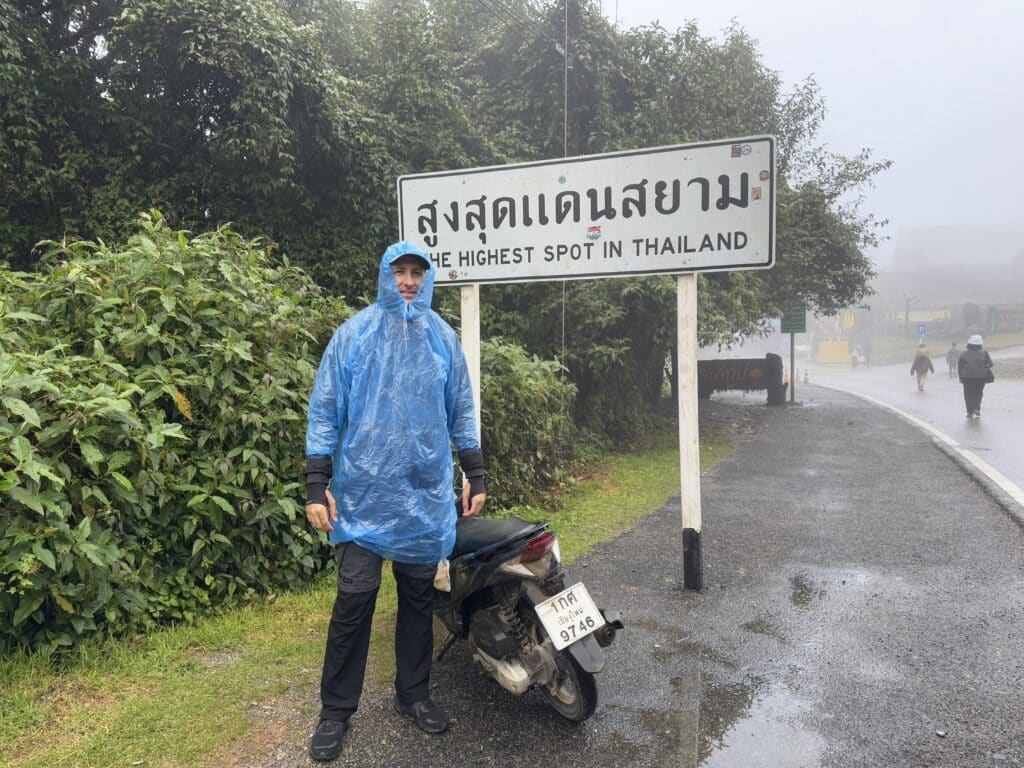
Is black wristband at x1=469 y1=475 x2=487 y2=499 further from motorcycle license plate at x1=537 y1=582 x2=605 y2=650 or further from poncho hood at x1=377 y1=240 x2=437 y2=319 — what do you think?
poncho hood at x1=377 y1=240 x2=437 y2=319

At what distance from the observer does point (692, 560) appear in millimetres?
4500

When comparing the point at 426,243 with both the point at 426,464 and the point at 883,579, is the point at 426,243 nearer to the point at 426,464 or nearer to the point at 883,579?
the point at 426,464

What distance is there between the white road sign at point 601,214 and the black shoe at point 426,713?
2.54 meters

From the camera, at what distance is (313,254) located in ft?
30.5

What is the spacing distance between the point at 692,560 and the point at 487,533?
1.92 m

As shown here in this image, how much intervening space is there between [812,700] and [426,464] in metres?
1.97

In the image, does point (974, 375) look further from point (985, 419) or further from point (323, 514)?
point (323, 514)

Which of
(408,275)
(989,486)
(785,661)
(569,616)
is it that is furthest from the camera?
(989,486)

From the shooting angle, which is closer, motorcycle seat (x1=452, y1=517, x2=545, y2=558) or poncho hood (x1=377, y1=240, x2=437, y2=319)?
poncho hood (x1=377, y1=240, x2=437, y2=319)

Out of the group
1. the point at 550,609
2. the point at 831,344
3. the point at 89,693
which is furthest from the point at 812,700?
the point at 831,344

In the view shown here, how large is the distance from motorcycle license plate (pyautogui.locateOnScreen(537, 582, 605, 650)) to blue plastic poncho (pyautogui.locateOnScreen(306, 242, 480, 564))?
18.9 inches

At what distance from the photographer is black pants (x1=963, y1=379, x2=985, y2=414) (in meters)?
14.5

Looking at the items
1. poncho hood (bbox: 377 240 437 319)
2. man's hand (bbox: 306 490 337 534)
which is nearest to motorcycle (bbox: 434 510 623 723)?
man's hand (bbox: 306 490 337 534)

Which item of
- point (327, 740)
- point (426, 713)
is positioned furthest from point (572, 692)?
point (327, 740)
